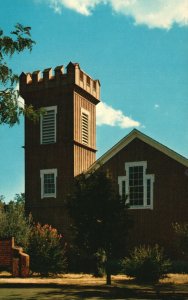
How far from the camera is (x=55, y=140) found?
110 ft

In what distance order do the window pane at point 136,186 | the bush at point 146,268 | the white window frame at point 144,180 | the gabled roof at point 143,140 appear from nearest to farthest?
the bush at point 146,268 < the gabled roof at point 143,140 < the white window frame at point 144,180 < the window pane at point 136,186

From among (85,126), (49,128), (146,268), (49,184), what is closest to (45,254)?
(146,268)

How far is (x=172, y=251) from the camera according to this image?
94.4 feet

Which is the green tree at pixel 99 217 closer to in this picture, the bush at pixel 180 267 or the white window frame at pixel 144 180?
the bush at pixel 180 267

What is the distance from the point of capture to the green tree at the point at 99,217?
70.0ft

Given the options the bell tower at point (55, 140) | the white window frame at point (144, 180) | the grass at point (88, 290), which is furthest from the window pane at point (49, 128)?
the grass at point (88, 290)

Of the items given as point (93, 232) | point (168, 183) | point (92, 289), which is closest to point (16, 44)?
point (93, 232)

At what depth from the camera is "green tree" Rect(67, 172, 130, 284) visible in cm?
2133

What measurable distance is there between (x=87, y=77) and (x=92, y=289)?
774 inches

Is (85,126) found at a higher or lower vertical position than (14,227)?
higher

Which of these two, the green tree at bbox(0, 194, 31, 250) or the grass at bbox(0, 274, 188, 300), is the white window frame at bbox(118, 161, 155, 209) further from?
the grass at bbox(0, 274, 188, 300)

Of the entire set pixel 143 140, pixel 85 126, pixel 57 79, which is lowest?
pixel 143 140

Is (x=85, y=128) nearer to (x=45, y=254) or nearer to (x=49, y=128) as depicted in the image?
(x=49, y=128)

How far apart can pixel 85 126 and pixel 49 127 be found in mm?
2716
